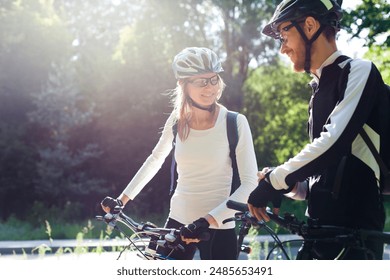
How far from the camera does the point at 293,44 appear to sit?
221 cm

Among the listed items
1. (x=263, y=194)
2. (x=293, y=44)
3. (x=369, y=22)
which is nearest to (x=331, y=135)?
(x=263, y=194)

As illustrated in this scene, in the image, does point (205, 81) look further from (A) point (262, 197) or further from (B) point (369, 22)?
(B) point (369, 22)

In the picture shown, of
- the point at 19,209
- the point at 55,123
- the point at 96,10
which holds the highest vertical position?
the point at 96,10

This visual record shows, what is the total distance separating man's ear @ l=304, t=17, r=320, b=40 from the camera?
7.18ft

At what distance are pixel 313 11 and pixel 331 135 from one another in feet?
1.42

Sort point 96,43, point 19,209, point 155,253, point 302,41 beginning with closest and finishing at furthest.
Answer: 1. point 302,41
2. point 155,253
3. point 19,209
4. point 96,43

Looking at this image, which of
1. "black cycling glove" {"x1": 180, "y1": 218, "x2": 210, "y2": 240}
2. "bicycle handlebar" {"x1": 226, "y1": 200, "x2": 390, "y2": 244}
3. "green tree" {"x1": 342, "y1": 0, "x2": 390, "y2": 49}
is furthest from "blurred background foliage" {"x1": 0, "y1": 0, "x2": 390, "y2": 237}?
"bicycle handlebar" {"x1": 226, "y1": 200, "x2": 390, "y2": 244}

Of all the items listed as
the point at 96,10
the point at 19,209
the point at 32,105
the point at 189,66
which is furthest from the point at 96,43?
the point at 189,66

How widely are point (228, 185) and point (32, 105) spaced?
16.9 meters

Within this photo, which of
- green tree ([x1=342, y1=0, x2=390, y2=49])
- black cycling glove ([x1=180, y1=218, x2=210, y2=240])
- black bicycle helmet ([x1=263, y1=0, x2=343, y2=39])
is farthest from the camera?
green tree ([x1=342, y1=0, x2=390, y2=49])

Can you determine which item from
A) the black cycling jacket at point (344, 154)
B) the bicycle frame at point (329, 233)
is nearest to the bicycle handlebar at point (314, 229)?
the bicycle frame at point (329, 233)

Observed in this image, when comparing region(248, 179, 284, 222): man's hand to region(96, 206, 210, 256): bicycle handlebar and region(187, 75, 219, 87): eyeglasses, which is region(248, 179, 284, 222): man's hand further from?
region(187, 75, 219, 87): eyeglasses

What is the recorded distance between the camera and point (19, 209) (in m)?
18.5

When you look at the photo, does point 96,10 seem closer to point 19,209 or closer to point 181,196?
point 19,209
